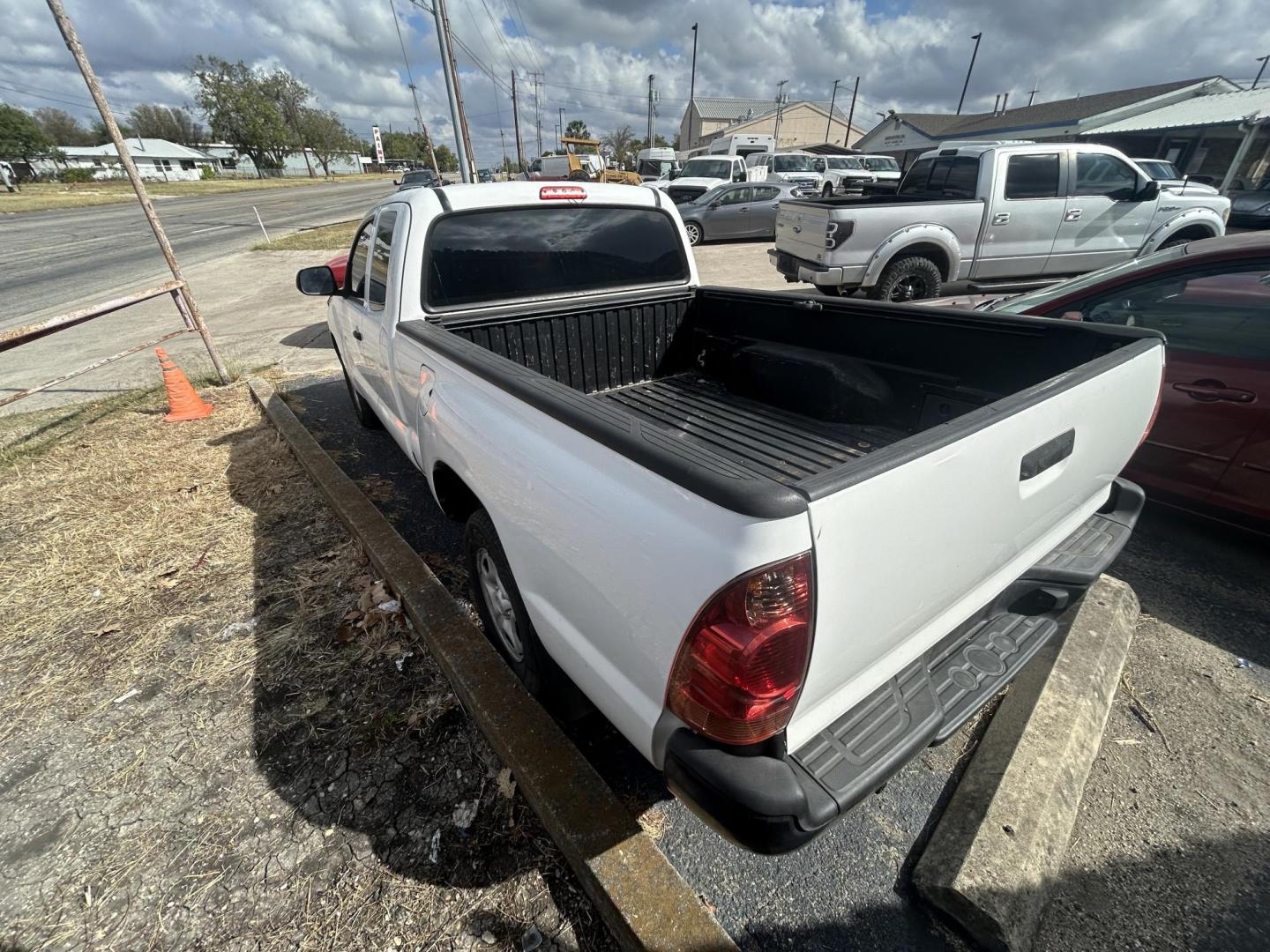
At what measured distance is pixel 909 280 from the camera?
295 inches

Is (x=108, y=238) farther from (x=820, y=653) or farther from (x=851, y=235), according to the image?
(x=820, y=653)

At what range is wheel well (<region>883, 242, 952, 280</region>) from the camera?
283 inches

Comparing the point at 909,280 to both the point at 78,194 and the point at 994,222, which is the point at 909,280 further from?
the point at 78,194

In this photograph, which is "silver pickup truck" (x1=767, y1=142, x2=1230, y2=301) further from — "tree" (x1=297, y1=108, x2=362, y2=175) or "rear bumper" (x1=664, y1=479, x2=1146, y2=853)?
"tree" (x1=297, y1=108, x2=362, y2=175)

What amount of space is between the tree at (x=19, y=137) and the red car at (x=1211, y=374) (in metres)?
82.6

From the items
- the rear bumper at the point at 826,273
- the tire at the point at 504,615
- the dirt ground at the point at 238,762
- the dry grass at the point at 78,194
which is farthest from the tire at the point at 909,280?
the dry grass at the point at 78,194

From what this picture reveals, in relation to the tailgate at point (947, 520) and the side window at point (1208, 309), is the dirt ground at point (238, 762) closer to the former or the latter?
the tailgate at point (947, 520)

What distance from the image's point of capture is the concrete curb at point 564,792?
5.00 feet

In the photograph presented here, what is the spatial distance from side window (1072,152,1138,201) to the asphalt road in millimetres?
16107

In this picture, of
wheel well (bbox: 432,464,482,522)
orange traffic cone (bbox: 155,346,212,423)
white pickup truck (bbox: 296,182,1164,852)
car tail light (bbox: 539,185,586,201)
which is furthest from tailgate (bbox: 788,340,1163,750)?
orange traffic cone (bbox: 155,346,212,423)

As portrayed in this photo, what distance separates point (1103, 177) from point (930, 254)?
2.61 meters

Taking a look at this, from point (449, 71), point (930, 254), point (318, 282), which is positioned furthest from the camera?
point (449, 71)

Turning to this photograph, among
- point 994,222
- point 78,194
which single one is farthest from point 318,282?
point 78,194

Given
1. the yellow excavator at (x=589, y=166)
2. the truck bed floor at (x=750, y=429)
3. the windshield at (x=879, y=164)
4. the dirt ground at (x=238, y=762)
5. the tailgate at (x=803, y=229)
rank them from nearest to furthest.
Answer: the dirt ground at (x=238, y=762), the truck bed floor at (x=750, y=429), the tailgate at (x=803, y=229), the windshield at (x=879, y=164), the yellow excavator at (x=589, y=166)
